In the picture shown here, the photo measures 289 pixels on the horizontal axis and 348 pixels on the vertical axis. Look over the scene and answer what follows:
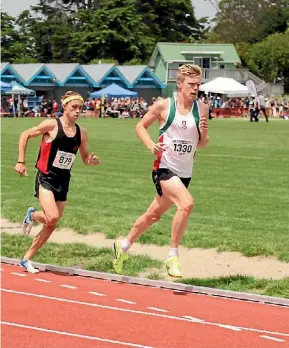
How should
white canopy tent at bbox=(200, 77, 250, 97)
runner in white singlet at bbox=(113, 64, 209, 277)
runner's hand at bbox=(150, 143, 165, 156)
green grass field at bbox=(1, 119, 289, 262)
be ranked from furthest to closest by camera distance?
white canopy tent at bbox=(200, 77, 250, 97)
green grass field at bbox=(1, 119, 289, 262)
runner in white singlet at bbox=(113, 64, 209, 277)
runner's hand at bbox=(150, 143, 165, 156)

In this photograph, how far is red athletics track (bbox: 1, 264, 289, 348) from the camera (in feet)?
23.6

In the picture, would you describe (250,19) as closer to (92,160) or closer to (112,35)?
(112,35)

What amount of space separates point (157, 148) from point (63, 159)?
1.45m

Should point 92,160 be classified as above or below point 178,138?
below

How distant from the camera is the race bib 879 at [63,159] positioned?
10344 mm

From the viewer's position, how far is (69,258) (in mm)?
11602

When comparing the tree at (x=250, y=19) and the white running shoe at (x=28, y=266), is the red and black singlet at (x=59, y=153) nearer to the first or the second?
the white running shoe at (x=28, y=266)

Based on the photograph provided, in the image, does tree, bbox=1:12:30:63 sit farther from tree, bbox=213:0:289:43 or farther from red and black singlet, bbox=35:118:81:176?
red and black singlet, bbox=35:118:81:176

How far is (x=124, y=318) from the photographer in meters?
8.06

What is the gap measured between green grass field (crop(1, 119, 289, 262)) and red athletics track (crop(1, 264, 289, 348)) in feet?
7.82

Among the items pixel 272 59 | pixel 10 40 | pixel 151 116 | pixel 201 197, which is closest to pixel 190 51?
pixel 272 59

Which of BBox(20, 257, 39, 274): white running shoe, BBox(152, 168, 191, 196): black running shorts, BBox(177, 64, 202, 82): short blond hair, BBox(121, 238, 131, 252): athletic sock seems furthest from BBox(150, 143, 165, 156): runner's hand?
BBox(20, 257, 39, 274): white running shoe

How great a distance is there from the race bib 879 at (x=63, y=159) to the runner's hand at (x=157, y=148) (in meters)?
1.35

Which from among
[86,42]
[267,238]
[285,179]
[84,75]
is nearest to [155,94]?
[84,75]
